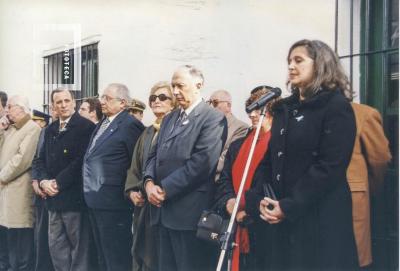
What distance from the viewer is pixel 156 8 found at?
498 cm

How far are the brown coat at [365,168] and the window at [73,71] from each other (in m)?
2.56

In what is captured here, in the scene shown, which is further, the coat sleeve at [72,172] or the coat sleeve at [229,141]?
the coat sleeve at [72,172]

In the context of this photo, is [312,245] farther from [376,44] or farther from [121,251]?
[121,251]

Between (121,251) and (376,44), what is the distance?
80.8 inches

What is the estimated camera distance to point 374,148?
348cm

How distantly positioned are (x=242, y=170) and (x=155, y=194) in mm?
539

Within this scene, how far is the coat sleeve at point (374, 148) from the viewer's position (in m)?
3.47

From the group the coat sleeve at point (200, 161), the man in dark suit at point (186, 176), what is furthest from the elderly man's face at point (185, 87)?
the coat sleeve at point (200, 161)

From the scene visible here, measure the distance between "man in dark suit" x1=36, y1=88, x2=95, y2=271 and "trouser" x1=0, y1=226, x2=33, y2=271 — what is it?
61 cm

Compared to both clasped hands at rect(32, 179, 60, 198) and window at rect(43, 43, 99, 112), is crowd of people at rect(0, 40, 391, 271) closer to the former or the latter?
clasped hands at rect(32, 179, 60, 198)

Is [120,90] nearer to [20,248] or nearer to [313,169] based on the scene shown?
[20,248]

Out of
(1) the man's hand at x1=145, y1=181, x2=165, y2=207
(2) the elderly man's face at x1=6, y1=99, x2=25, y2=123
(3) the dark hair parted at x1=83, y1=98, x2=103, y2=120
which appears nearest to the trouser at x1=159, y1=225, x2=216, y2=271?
(1) the man's hand at x1=145, y1=181, x2=165, y2=207

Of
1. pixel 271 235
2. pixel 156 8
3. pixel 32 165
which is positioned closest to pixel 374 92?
pixel 271 235

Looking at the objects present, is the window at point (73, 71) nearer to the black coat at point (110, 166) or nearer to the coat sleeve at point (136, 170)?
the black coat at point (110, 166)
